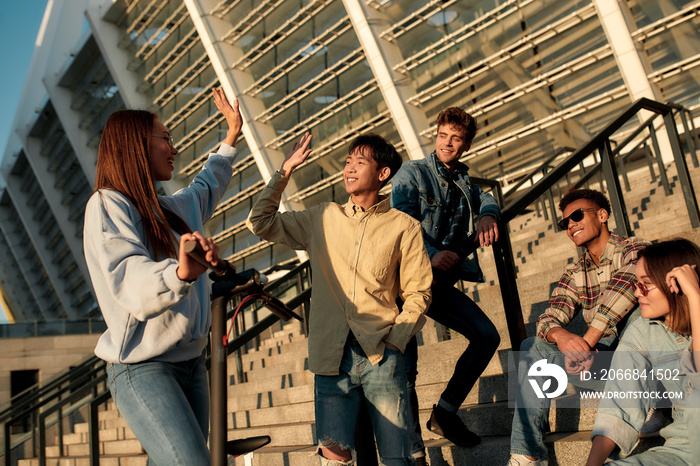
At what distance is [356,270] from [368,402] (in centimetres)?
55

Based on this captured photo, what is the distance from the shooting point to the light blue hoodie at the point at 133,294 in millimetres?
1808

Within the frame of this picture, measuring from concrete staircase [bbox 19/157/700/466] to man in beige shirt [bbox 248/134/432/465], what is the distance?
3.23 ft

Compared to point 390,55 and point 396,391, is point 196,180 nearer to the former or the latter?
point 396,391

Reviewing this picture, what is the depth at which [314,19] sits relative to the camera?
21609mm

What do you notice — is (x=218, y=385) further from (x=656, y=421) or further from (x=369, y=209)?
(x=656, y=421)

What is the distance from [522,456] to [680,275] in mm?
1036

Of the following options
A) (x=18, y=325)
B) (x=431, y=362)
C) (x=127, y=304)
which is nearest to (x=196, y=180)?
(x=127, y=304)

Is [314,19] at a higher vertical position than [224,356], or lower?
higher

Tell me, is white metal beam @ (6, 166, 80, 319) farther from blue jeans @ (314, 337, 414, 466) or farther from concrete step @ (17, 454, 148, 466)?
blue jeans @ (314, 337, 414, 466)

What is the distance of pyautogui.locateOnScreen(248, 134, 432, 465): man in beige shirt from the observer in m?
2.63

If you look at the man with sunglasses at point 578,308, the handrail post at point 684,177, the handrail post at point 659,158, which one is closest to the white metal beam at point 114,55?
the handrail post at point 659,158

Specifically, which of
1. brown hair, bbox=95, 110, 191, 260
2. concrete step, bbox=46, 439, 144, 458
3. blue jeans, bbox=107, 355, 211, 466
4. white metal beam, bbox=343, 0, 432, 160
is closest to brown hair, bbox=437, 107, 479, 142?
brown hair, bbox=95, 110, 191, 260

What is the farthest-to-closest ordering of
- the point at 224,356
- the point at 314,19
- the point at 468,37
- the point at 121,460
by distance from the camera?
the point at 314,19
the point at 468,37
the point at 121,460
the point at 224,356

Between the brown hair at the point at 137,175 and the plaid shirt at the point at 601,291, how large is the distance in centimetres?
204
